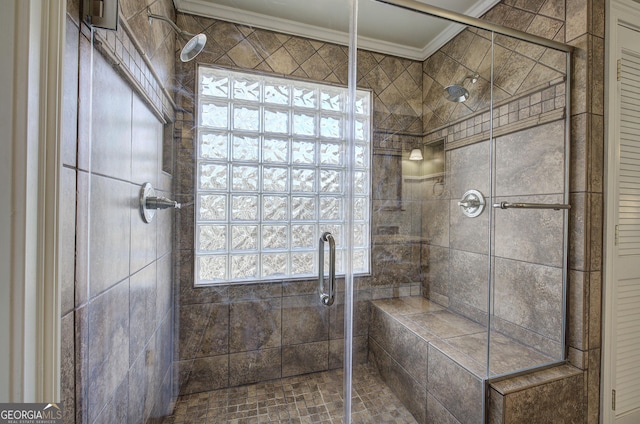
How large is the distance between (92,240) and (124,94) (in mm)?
548

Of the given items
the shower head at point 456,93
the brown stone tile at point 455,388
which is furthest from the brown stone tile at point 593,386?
the shower head at point 456,93

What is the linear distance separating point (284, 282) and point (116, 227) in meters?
0.91

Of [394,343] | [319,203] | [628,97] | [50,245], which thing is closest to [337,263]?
[319,203]

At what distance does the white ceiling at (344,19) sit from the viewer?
1428mm

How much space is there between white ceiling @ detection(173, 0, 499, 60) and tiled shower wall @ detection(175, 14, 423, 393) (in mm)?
59

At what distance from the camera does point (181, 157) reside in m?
1.36

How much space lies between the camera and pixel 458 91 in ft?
5.61

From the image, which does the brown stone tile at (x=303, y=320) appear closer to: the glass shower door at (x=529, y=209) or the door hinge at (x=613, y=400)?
the glass shower door at (x=529, y=209)

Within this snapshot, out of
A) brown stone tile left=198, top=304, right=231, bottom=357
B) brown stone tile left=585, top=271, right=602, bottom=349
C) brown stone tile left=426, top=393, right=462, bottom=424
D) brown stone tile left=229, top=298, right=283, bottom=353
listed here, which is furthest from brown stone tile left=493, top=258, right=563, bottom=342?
brown stone tile left=198, top=304, right=231, bottom=357

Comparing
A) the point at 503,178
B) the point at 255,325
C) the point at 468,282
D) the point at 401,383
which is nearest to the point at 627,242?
the point at 503,178

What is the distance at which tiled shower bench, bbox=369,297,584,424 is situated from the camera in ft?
3.78

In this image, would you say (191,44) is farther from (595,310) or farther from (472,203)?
(595,310)

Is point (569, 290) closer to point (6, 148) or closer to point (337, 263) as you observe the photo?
point (337, 263)

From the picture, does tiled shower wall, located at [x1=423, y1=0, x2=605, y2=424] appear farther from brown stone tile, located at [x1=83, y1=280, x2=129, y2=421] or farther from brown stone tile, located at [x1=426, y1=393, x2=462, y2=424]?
brown stone tile, located at [x1=83, y1=280, x2=129, y2=421]
